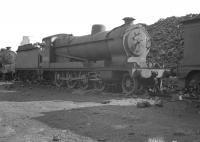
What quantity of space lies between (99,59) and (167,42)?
26.0 feet

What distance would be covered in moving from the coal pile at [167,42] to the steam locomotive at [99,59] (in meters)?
5.30

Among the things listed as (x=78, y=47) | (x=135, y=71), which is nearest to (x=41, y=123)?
(x=135, y=71)

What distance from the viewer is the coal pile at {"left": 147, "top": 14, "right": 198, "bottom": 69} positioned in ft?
63.5

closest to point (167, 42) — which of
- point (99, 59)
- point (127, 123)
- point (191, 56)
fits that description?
point (99, 59)

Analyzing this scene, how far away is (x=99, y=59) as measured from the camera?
15.1 meters

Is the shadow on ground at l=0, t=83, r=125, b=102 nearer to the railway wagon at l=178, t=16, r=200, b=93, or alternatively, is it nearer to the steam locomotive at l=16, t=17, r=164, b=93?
the steam locomotive at l=16, t=17, r=164, b=93

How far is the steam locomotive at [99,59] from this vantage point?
12875mm

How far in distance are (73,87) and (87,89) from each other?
4.11 feet

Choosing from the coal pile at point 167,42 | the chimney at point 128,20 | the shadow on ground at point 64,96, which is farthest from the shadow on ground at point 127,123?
the coal pile at point 167,42

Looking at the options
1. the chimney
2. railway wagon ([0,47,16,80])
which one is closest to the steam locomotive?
the chimney

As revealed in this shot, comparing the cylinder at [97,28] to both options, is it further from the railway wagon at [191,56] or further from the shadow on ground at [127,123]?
the shadow on ground at [127,123]

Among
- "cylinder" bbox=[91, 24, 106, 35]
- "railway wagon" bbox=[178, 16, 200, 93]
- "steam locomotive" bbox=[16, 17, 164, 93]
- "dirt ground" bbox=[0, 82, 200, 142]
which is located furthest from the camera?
"cylinder" bbox=[91, 24, 106, 35]

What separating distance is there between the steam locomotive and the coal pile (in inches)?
209

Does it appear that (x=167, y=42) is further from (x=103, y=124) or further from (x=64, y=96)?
(x=103, y=124)
